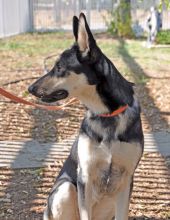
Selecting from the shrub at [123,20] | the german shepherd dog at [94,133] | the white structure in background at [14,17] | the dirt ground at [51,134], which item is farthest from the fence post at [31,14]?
the german shepherd dog at [94,133]

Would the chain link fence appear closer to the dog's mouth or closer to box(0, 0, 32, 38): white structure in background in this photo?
box(0, 0, 32, 38): white structure in background

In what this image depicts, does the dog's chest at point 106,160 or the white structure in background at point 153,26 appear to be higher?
the dog's chest at point 106,160

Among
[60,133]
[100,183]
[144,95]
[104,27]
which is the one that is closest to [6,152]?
[60,133]

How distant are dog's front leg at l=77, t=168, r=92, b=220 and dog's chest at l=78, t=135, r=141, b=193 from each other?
0.02m

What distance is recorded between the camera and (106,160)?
3523 mm

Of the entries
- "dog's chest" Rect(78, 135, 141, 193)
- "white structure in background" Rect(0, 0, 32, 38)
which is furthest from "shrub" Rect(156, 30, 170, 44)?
"dog's chest" Rect(78, 135, 141, 193)

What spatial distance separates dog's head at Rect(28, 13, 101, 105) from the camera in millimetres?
3336

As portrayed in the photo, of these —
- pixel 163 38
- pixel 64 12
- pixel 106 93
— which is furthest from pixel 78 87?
pixel 64 12

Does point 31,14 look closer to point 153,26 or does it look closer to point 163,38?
point 163,38

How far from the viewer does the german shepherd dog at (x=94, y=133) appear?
3.36 meters

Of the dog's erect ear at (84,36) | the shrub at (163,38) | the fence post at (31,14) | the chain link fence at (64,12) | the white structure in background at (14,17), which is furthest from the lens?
the chain link fence at (64,12)

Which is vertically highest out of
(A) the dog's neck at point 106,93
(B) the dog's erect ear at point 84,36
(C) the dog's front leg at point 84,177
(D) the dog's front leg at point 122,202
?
(B) the dog's erect ear at point 84,36

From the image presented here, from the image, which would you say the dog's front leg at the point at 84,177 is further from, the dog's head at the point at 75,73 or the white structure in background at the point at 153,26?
the white structure in background at the point at 153,26

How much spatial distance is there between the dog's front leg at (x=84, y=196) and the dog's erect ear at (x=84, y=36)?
90cm
